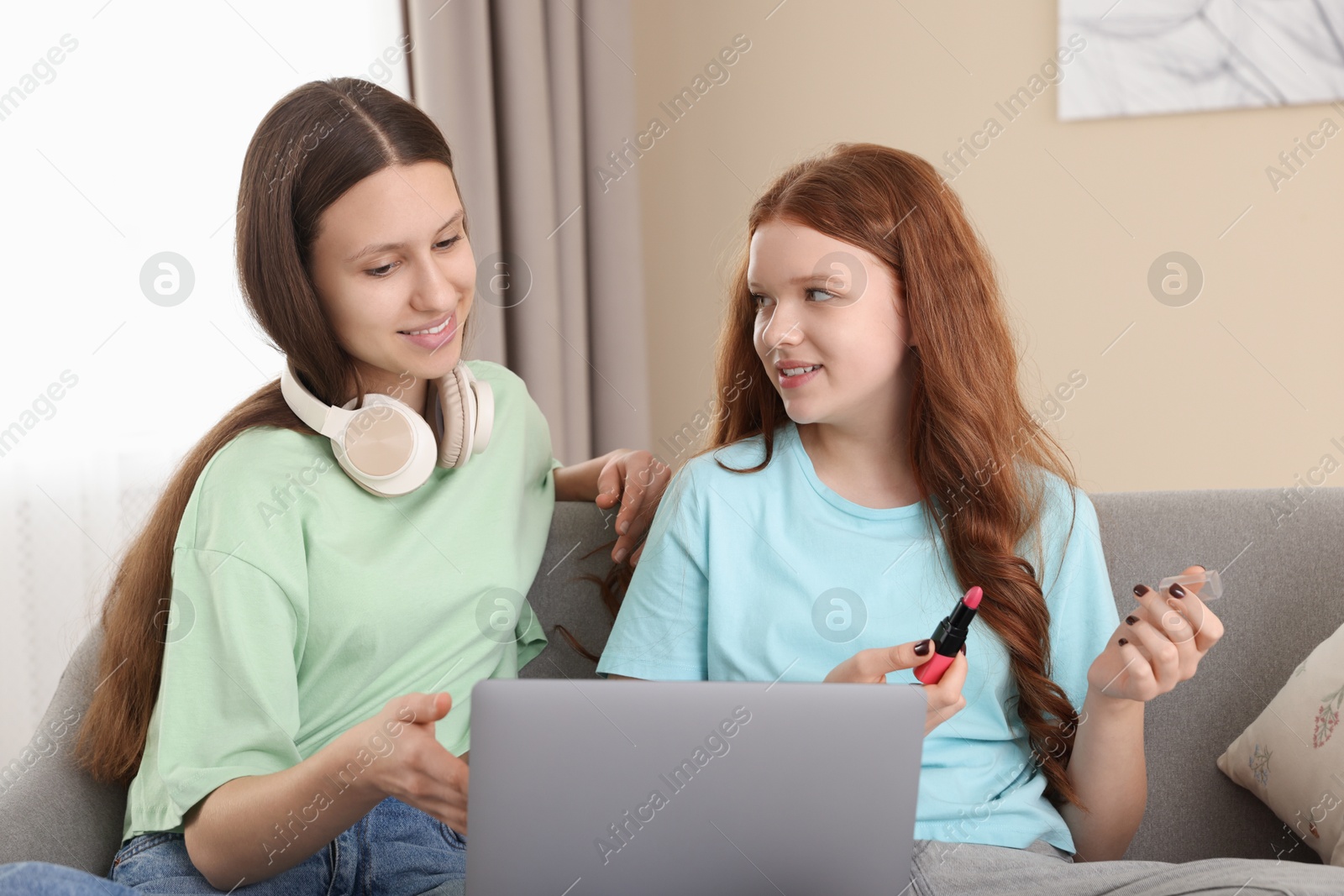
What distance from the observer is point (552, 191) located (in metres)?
2.56

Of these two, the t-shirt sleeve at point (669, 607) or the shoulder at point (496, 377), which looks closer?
the t-shirt sleeve at point (669, 607)

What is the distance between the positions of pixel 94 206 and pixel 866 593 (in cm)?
142

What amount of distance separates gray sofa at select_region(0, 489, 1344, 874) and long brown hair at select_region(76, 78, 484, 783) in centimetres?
11

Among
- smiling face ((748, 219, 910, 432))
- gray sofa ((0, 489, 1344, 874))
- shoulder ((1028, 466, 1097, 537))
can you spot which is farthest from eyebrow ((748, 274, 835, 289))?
gray sofa ((0, 489, 1344, 874))

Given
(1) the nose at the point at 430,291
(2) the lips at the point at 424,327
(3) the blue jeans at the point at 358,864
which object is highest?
(1) the nose at the point at 430,291

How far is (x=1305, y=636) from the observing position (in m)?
1.34

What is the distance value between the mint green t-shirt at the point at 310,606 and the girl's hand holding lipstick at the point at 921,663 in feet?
1.34

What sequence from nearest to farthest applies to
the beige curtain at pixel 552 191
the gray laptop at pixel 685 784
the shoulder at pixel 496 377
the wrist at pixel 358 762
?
the gray laptop at pixel 685 784 → the wrist at pixel 358 762 → the shoulder at pixel 496 377 → the beige curtain at pixel 552 191

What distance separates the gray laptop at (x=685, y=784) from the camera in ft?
2.64

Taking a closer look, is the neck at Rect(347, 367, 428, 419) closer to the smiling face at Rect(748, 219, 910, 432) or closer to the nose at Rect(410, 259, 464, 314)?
the nose at Rect(410, 259, 464, 314)

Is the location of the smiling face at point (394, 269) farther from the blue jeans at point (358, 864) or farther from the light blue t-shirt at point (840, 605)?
the blue jeans at point (358, 864)

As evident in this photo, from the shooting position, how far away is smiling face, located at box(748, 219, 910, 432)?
1.20 metres

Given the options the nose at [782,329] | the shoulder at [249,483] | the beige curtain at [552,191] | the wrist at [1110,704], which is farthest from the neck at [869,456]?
the beige curtain at [552,191]

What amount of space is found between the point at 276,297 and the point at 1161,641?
0.94 metres
